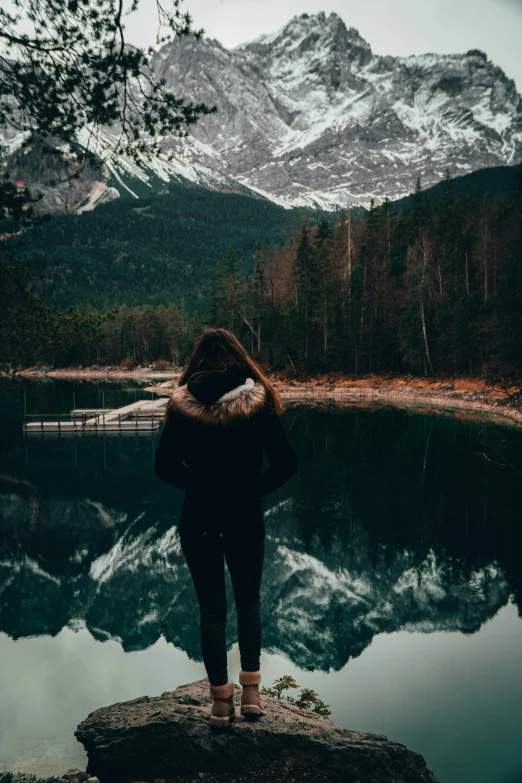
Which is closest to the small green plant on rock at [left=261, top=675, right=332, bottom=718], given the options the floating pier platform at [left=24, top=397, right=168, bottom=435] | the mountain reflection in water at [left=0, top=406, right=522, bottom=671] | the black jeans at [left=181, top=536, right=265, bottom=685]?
the mountain reflection in water at [left=0, top=406, right=522, bottom=671]

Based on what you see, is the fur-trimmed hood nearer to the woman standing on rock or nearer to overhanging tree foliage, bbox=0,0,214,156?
the woman standing on rock

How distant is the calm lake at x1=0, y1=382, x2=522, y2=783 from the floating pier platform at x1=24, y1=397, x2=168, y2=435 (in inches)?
471

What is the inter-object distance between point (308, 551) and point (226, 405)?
12743 millimetres

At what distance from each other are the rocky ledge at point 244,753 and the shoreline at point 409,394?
31.2 meters

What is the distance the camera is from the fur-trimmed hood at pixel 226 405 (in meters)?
3.33

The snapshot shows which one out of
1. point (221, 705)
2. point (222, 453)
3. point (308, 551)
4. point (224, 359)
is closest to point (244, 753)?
point (221, 705)

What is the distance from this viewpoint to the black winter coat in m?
3.28

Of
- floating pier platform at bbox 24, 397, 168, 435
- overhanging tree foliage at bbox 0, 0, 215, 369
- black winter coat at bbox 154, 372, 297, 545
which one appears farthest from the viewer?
floating pier platform at bbox 24, 397, 168, 435

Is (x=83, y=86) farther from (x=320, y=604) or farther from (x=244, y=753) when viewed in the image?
(x=320, y=604)

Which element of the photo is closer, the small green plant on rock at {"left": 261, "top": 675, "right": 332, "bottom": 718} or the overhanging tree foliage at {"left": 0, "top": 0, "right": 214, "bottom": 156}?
the overhanging tree foliage at {"left": 0, "top": 0, "right": 214, "bottom": 156}

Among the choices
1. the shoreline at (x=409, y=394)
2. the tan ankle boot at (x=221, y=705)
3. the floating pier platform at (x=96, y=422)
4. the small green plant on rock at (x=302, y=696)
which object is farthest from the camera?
the shoreline at (x=409, y=394)

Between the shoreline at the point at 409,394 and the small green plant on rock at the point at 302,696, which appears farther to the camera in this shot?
the shoreline at the point at 409,394

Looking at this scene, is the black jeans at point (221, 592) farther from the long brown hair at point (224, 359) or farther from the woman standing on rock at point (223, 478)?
the long brown hair at point (224, 359)

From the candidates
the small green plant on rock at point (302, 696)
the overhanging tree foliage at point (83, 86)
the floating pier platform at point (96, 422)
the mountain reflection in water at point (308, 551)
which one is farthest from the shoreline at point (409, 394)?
the overhanging tree foliage at point (83, 86)
